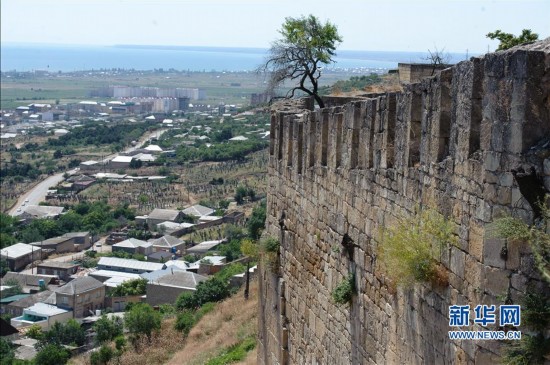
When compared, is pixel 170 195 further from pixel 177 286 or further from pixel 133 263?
pixel 177 286

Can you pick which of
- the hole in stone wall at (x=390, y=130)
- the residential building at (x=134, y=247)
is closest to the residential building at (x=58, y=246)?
the residential building at (x=134, y=247)

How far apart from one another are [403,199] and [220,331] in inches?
539

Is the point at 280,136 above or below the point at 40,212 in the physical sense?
above

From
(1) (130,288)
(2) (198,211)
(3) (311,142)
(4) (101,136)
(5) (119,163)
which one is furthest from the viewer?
(4) (101,136)

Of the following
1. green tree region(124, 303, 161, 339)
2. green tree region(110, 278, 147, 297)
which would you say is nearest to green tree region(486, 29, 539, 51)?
green tree region(124, 303, 161, 339)

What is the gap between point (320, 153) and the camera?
9.15 metres

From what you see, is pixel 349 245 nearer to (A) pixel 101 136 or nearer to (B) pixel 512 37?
(B) pixel 512 37

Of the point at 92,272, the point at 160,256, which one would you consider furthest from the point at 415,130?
the point at 160,256

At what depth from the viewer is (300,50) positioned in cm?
1808

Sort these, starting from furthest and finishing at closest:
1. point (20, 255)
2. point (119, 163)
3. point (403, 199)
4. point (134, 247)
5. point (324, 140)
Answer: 1. point (119, 163)
2. point (134, 247)
3. point (20, 255)
4. point (324, 140)
5. point (403, 199)

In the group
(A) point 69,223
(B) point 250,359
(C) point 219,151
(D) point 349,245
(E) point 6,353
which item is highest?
(D) point 349,245

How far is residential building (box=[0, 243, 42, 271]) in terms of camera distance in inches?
2495

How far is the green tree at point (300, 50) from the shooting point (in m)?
17.9

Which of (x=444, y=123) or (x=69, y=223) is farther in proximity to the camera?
(x=69, y=223)
